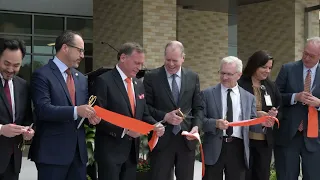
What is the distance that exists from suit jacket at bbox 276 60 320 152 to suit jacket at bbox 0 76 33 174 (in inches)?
131

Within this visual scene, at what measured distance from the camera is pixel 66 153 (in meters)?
5.17

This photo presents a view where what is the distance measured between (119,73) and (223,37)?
1472cm

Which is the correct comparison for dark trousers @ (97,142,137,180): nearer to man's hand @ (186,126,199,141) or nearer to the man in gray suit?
man's hand @ (186,126,199,141)

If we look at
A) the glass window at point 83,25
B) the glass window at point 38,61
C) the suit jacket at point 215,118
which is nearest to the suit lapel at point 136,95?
the suit jacket at point 215,118

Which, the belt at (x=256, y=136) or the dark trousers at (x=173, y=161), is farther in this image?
the belt at (x=256, y=136)

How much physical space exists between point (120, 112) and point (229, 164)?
1562 mm

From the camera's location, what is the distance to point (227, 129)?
6.27m

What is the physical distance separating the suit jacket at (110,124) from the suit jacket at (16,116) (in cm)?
73

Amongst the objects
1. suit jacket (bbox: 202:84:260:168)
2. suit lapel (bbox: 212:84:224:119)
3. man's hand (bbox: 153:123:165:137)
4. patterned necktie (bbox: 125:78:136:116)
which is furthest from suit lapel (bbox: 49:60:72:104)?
suit lapel (bbox: 212:84:224:119)

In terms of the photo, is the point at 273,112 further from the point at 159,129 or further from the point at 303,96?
the point at 159,129

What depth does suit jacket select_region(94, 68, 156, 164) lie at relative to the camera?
218 inches

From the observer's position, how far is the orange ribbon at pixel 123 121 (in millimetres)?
5328

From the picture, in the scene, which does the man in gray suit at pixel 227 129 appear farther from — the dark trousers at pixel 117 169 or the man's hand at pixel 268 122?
the dark trousers at pixel 117 169

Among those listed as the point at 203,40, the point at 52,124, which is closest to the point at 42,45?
the point at 203,40
